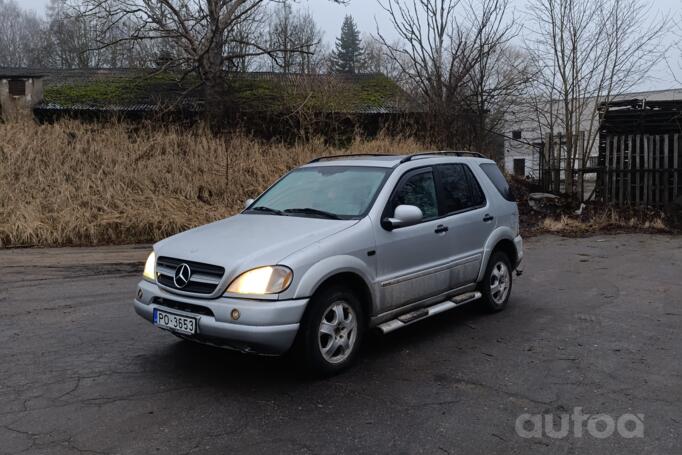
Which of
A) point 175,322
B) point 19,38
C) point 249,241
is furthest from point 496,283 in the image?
point 19,38

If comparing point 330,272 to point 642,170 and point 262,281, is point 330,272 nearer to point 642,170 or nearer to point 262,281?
point 262,281

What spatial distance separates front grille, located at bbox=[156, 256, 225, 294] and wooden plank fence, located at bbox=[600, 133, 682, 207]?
15439 mm

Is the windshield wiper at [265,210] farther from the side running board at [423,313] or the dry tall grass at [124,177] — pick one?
the dry tall grass at [124,177]

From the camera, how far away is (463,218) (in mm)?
6020

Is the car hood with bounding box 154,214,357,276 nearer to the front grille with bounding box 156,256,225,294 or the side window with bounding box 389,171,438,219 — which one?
the front grille with bounding box 156,256,225,294

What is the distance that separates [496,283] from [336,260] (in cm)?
279

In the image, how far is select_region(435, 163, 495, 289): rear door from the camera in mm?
5828

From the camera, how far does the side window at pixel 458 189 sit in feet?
19.6

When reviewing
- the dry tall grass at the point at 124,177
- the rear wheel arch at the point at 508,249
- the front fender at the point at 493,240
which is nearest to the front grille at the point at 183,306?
the front fender at the point at 493,240

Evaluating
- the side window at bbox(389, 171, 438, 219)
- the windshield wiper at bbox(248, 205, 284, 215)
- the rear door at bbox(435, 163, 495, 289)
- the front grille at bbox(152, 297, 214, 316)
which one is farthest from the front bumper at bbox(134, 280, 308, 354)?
the rear door at bbox(435, 163, 495, 289)

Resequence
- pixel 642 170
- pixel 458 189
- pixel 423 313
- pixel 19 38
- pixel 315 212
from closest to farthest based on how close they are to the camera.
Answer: pixel 315 212, pixel 423 313, pixel 458 189, pixel 642 170, pixel 19 38

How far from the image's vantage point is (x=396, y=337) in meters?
5.72

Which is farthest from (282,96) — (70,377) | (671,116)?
(70,377)

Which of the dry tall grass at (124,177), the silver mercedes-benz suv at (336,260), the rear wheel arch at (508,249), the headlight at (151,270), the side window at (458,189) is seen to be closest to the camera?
the silver mercedes-benz suv at (336,260)
